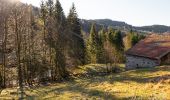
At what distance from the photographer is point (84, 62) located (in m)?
90.7

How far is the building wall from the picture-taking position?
59.4 meters

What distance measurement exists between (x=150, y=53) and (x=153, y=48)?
2033 millimetres

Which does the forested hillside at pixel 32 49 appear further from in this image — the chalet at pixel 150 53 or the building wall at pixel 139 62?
the chalet at pixel 150 53

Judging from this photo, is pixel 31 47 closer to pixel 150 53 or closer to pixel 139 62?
pixel 139 62

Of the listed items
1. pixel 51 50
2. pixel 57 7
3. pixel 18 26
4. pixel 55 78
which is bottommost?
pixel 55 78

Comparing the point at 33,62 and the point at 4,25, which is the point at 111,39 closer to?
the point at 33,62

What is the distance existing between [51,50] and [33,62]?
183 inches

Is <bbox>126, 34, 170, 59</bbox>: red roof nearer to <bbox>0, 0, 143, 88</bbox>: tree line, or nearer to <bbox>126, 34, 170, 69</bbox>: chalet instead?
<bbox>126, 34, 170, 69</bbox>: chalet

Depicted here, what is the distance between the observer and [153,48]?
6212 cm

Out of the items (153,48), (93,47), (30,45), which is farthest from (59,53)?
(93,47)

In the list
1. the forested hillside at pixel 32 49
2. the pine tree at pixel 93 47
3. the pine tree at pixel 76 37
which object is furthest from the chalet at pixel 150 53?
the pine tree at pixel 93 47

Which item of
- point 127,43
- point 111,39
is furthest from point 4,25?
point 127,43

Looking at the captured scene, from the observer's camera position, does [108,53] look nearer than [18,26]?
No

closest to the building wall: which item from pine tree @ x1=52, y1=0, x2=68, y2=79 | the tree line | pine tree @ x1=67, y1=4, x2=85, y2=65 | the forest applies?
the forest
